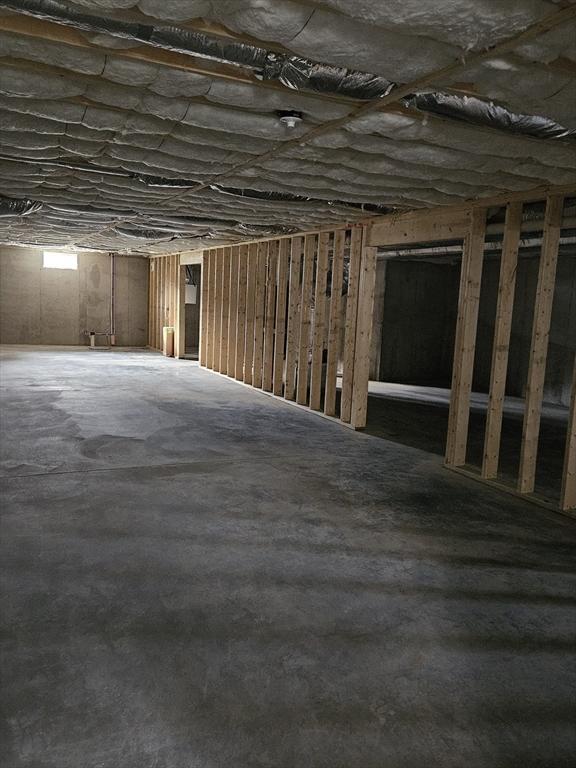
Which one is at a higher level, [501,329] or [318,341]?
[501,329]

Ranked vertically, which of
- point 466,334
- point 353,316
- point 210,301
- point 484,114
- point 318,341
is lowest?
point 318,341

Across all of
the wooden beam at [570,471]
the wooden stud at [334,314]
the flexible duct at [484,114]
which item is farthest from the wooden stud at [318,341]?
the flexible duct at [484,114]

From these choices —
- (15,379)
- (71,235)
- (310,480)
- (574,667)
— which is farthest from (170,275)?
(574,667)

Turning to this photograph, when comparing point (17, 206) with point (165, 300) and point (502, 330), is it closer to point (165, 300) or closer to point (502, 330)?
point (502, 330)

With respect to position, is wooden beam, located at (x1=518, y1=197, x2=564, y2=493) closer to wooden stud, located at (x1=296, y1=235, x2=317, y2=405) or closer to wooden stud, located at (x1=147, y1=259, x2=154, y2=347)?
wooden stud, located at (x1=296, y1=235, x2=317, y2=405)

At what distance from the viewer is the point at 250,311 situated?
9.19m

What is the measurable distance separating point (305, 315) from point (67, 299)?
9039 mm

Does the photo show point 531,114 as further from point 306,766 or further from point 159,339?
point 159,339

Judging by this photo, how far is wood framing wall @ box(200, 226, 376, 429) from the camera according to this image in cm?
651

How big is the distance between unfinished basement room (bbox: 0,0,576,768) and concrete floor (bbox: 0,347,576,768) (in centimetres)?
1

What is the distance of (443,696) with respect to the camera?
2021 millimetres

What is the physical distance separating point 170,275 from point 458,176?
10.3m

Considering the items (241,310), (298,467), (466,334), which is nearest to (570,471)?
(466,334)

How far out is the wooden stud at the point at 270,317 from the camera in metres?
8.52
